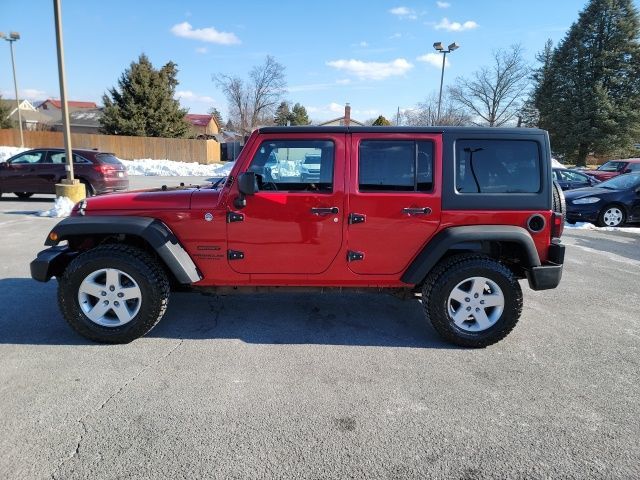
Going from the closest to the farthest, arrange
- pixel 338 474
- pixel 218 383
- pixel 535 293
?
pixel 338 474 → pixel 218 383 → pixel 535 293

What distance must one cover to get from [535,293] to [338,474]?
158 inches

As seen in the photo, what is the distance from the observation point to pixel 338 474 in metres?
2.25

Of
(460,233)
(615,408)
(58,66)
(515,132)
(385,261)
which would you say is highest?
(58,66)

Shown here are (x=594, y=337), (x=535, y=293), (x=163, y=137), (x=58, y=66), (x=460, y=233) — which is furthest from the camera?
(x=163, y=137)

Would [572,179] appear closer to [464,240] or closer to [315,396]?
[464,240]

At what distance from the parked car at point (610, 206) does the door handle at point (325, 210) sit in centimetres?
936

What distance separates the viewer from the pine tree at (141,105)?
113 feet

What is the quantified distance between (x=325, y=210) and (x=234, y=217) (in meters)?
0.77

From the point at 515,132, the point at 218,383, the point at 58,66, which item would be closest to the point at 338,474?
the point at 218,383

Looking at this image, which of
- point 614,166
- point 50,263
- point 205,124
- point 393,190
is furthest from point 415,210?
point 205,124

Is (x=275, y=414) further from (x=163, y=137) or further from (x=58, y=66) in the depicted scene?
(x=163, y=137)

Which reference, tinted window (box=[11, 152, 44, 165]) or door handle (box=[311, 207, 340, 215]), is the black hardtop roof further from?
tinted window (box=[11, 152, 44, 165])

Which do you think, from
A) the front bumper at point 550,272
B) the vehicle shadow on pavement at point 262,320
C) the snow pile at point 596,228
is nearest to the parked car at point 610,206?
the snow pile at point 596,228

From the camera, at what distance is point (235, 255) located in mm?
3746
